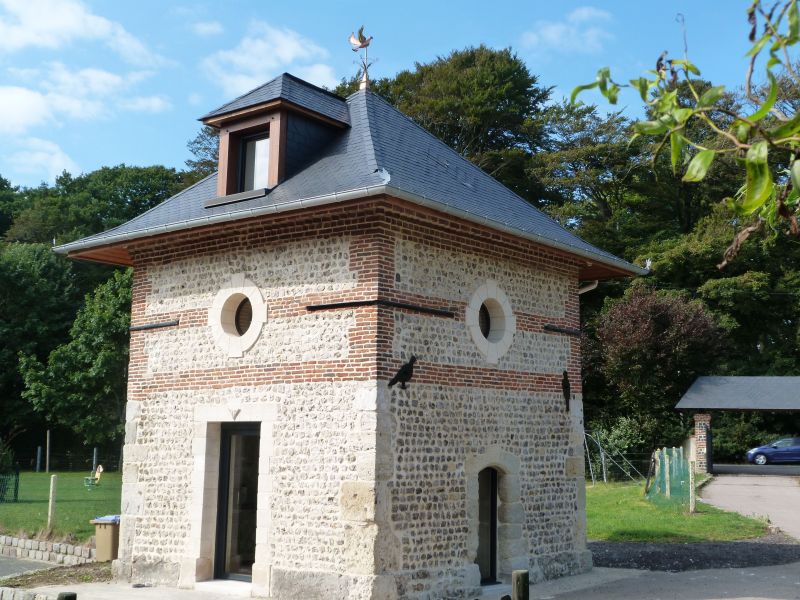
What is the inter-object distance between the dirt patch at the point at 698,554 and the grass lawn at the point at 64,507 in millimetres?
9226

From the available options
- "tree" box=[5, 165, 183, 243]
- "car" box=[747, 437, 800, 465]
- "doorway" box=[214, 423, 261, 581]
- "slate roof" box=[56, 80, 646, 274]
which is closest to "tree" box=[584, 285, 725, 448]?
"car" box=[747, 437, 800, 465]

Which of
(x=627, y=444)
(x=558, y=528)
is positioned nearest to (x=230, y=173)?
(x=558, y=528)

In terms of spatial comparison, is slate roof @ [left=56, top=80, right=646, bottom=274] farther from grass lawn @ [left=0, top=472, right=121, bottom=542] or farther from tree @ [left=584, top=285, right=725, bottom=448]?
tree @ [left=584, top=285, right=725, bottom=448]

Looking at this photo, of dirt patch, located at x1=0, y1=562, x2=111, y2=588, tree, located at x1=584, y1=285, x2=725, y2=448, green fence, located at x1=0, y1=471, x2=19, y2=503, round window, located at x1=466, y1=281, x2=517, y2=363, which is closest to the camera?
round window, located at x1=466, y1=281, x2=517, y2=363

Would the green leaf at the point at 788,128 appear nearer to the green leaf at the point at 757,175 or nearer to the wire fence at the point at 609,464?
the green leaf at the point at 757,175

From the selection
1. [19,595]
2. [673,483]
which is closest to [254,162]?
[19,595]

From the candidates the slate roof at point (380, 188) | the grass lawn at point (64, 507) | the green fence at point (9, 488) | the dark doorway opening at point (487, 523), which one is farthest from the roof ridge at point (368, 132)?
the green fence at point (9, 488)

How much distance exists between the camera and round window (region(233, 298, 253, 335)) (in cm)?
1112

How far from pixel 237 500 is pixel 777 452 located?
979 inches

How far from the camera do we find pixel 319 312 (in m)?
10.2

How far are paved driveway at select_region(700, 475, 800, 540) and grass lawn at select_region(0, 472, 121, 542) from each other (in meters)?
13.7

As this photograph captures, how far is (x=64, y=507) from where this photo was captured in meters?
18.7

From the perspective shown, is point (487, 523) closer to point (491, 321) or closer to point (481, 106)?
point (491, 321)

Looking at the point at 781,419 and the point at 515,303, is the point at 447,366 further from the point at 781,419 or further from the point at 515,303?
the point at 781,419
